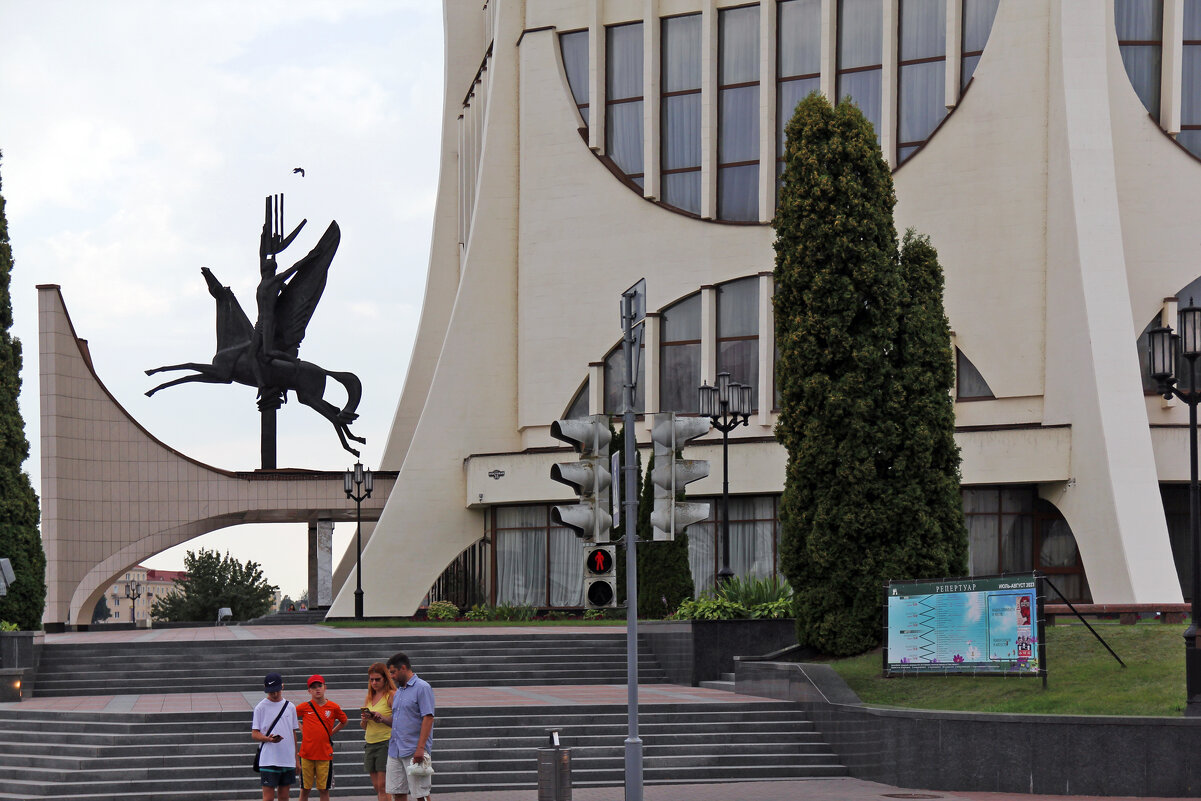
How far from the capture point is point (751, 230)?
3581 cm

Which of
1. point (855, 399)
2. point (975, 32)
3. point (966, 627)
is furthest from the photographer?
point (975, 32)

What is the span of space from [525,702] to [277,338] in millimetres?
26942

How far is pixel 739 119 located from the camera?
3644cm

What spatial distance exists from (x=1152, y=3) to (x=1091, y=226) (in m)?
6.11

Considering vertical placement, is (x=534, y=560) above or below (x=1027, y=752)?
above

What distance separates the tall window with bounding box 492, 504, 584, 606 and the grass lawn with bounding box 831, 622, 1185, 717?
18.7m

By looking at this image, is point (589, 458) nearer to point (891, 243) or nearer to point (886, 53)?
point (891, 243)

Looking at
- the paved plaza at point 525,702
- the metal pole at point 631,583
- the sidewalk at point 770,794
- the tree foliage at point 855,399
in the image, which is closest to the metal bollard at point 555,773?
the metal pole at point 631,583

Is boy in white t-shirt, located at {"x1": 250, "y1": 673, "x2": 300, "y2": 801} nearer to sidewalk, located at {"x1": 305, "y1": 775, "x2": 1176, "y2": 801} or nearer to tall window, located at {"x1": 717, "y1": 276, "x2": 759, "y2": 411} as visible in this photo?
sidewalk, located at {"x1": 305, "y1": 775, "x2": 1176, "y2": 801}

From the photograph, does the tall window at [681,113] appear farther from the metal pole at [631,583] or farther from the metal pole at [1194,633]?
the metal pole at [631,583]

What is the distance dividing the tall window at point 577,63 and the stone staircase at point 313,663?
16.9 meters

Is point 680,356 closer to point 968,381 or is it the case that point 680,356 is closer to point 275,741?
point 968,381

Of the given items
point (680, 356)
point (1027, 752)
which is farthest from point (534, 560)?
point (1027, 752)

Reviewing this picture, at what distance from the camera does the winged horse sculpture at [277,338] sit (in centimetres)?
4419
